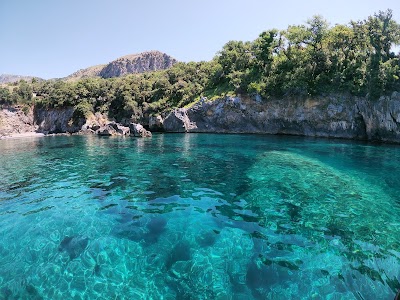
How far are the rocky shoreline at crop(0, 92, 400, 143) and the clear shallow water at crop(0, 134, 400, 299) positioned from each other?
25495 mm

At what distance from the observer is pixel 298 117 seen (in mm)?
49469

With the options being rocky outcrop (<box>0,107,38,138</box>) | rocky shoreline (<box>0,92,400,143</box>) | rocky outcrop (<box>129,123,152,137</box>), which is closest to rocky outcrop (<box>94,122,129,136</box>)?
rocky shoreline (<box>0,92,400,143</box>)

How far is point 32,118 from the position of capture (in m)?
75.4

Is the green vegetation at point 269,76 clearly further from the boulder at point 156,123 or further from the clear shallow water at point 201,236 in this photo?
the clear shallow water at point 201,236

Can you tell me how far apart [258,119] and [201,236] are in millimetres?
46851

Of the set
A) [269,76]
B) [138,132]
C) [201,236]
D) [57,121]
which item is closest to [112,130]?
[138,132]

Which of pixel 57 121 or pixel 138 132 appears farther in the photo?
pixel 57 121

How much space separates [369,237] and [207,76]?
6418cm

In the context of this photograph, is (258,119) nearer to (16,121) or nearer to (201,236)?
(201,236)

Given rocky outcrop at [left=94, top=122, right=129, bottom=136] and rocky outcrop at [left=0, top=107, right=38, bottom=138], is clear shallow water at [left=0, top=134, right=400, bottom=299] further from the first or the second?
rocky outcrop at [left=0, top=107, right=38, bottom=138]

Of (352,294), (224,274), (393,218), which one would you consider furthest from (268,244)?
(393,218)

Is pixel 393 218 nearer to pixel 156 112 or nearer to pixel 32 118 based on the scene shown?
pixel 156 112

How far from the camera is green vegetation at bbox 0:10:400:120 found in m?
37.7

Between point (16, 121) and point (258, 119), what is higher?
point (258, 119)
